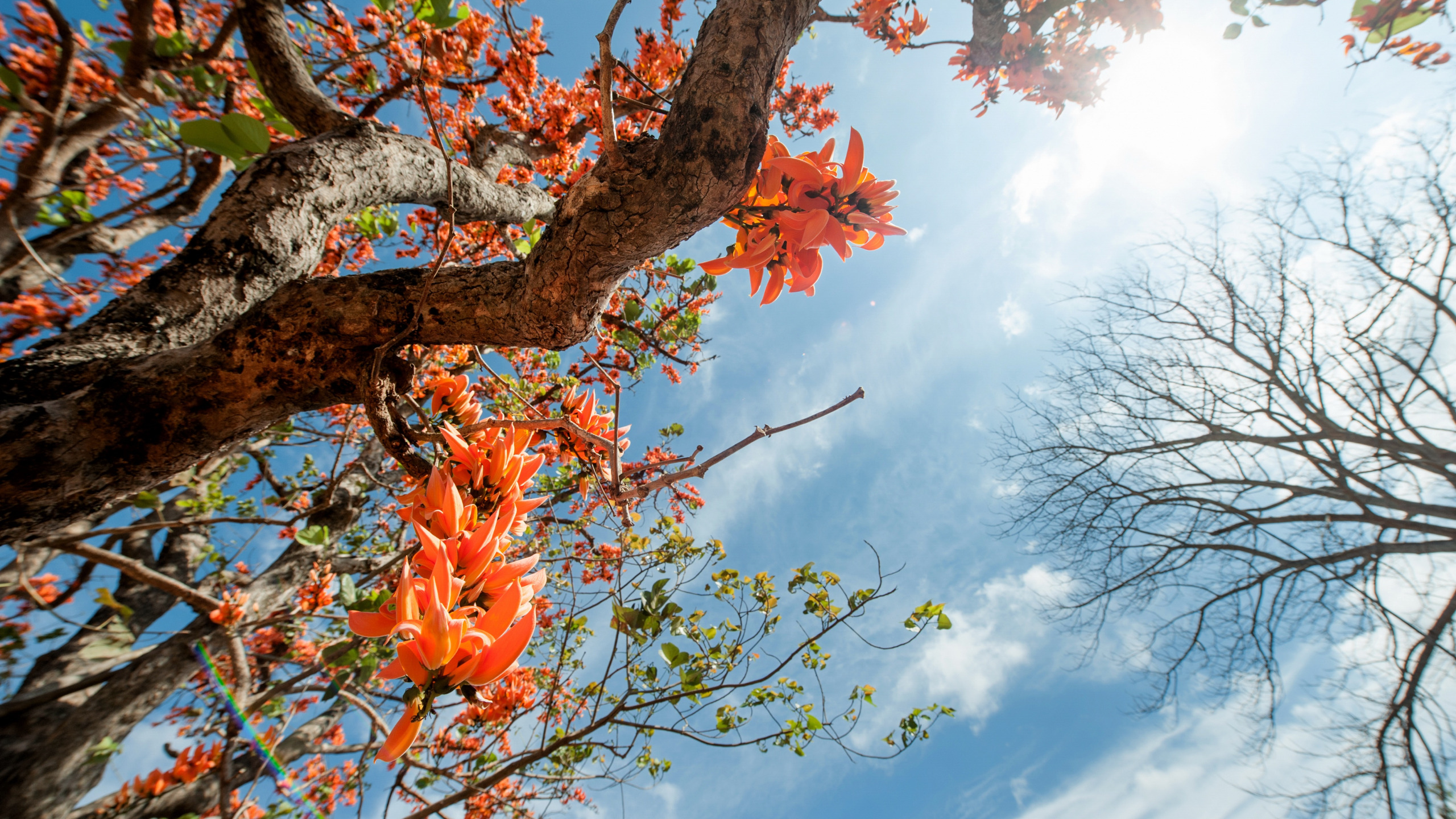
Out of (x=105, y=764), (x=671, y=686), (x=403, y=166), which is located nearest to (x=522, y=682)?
(x=671, y=686)

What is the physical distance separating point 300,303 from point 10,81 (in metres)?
1.67

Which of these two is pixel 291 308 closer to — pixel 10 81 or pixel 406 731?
pixel 406 731

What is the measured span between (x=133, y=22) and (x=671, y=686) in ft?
10.3

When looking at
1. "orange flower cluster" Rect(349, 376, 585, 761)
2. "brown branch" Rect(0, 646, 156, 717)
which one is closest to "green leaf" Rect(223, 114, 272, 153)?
"orange flower cluster" Rect(349, 376, 585, 761)

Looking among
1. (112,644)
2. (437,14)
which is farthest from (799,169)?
(112,644)

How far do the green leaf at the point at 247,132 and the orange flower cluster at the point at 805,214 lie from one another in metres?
0.96

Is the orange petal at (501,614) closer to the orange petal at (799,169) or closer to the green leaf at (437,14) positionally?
the orange petal at (799,169)

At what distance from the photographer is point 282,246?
110 cm

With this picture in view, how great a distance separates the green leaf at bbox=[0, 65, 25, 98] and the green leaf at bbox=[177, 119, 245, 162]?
1.20 m

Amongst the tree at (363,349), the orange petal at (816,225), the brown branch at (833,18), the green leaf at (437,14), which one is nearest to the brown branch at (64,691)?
the tree at (363,349)

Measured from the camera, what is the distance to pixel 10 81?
1439 millimetres

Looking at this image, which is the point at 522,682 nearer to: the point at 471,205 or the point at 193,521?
the point at 193,521

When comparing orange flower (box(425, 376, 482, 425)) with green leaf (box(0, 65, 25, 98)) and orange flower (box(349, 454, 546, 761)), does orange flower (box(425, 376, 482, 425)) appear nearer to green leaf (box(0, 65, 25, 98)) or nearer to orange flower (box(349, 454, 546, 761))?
orange flower (box(349, 454, 546, 761))

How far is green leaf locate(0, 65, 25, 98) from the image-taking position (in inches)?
55.8
